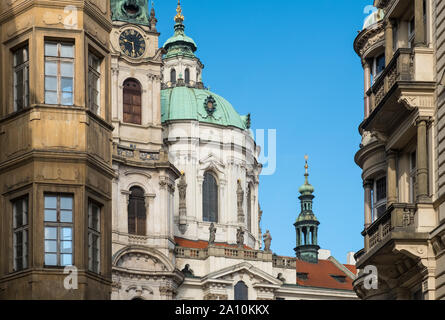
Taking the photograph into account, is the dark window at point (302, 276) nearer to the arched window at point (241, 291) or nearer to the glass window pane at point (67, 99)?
the arched window at point (241, 291)

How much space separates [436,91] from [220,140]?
205 feet

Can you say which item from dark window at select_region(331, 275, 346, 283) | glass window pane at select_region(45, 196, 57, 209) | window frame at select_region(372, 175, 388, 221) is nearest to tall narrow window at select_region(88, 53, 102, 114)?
glass window pane at select_region(45, 196, 57, 209)

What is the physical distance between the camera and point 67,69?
88.6 feet

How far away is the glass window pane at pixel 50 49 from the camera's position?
2703cm

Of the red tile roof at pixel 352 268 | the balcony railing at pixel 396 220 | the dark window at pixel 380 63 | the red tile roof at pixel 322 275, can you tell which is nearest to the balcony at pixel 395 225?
the balcony railing at pixel 396 220

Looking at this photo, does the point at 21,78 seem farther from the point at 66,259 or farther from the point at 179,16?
the point at 179,16

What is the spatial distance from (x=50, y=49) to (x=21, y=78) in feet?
3.01

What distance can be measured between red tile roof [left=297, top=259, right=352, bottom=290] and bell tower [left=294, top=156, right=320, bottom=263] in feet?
15.1

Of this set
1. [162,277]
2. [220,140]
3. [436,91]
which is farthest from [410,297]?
[220,140]

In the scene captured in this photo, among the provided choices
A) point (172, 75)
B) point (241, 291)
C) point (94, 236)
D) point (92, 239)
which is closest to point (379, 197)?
point (94, 236)

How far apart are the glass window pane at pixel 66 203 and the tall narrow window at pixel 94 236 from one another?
0.67m

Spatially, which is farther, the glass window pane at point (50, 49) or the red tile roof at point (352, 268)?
the red tile roof at point (352, 268)
